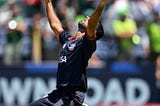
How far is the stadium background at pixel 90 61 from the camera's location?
1594 centimetres

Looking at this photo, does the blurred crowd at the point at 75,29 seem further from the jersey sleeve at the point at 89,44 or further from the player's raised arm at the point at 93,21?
the player's raised arm at the point at 93,21

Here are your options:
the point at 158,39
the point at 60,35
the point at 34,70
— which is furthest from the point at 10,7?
the point at 60,35

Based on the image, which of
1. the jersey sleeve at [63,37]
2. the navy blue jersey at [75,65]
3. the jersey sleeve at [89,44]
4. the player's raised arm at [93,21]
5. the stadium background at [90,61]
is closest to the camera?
the player's raised arm at [93,21]

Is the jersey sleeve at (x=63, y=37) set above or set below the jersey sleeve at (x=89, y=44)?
above

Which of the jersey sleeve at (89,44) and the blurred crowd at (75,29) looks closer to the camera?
the jersey sleeve at (89,44)

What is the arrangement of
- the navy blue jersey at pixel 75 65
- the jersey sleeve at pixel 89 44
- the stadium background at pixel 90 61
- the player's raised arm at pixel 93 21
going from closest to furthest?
1. the player's raised arm at pixel 93 21
2. the jersey sleeve at pixel 89 44
3. the navy blue jersey at pixel 75 65
4. the stadium background at pixel 90 61

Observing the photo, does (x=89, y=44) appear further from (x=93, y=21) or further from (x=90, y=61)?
(x=90, y=61)

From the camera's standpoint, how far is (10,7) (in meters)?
16.8

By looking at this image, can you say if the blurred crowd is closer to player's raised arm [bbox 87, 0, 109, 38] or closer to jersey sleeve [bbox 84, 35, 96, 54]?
jersey sleeve [bbox 84, 35, 96, 54]

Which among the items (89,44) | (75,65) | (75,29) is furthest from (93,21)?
(75,29)

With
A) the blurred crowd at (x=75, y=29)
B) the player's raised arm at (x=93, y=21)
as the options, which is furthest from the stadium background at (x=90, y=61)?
the player's raised arm at (x=93, y=21)

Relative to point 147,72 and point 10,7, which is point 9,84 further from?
point 147,72

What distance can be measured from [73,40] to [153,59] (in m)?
7.10

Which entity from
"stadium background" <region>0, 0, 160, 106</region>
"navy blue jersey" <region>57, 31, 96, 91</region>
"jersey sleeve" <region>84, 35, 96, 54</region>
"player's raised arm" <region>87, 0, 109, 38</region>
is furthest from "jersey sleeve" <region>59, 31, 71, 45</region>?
"stadium background" <region>0, 0, 160, 106</region>
